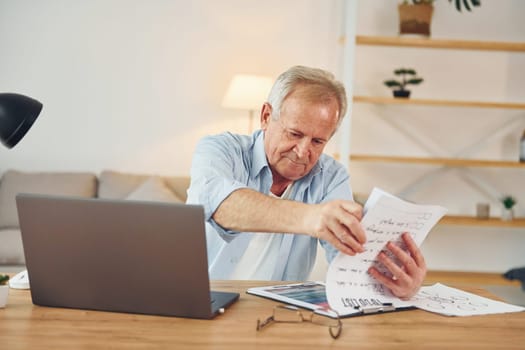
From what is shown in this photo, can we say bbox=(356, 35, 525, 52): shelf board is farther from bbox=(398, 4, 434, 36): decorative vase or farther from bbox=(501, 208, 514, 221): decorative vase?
bbox=(501, 208, 514, 221): decorative vase

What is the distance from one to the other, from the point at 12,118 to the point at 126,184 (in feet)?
10.3

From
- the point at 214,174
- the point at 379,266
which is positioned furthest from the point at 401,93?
the point at 379,266

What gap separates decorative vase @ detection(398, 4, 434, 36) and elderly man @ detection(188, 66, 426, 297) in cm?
265

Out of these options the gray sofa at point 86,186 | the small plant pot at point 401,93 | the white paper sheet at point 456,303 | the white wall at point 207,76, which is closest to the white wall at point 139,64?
the white wall at point 207,76

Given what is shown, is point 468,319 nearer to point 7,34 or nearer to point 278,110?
point 278,110

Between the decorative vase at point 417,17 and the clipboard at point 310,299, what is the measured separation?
322 centimetres

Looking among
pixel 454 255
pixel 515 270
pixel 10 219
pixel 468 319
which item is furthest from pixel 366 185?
pixel 468 319

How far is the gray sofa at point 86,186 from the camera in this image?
4.52 m

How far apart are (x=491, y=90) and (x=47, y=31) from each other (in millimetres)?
3089

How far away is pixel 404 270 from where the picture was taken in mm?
1659

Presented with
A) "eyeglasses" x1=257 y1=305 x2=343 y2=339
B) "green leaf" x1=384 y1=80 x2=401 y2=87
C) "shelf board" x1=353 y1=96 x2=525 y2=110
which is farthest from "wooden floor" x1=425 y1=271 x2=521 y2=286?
"eyeglasses" x1=257 y1=305 x2=343 y2=339

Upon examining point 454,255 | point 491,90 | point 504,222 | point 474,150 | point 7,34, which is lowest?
point 454,255

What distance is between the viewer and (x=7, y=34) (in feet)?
16.3

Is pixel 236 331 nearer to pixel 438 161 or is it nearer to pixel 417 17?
pixel 438 161
